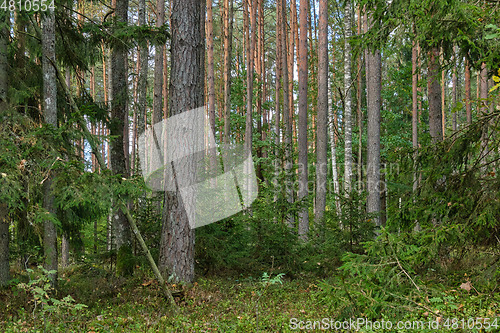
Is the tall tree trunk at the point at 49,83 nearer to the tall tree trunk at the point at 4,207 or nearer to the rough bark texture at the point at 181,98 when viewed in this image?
the tall tree trunk at the point at 4,207

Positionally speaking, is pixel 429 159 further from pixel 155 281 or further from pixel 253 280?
pixel 155 281

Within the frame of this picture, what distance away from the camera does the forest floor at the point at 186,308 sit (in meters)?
4.34

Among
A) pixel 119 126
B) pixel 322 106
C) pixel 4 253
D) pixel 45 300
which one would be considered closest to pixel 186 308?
pixel 45 300

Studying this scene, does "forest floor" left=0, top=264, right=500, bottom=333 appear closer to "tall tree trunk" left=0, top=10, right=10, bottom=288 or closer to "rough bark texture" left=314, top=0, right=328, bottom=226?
"tall tree trunk" left=0, top=10, right=10, bottom=288

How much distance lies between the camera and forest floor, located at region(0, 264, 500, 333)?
434 cm

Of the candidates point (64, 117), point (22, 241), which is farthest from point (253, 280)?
point (64, 117)

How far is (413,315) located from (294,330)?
4.78ft

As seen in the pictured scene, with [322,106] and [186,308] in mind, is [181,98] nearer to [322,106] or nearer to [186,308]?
[186,308]

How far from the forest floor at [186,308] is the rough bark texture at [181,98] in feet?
1.42

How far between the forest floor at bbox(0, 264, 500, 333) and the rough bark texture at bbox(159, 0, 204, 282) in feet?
1.42

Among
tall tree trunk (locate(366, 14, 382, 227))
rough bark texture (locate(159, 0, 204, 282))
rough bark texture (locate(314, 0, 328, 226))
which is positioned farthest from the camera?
rough bark texture (locate(314, 0, 328, 226))

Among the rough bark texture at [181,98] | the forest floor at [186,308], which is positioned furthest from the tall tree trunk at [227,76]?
the forest floor at [186,308]

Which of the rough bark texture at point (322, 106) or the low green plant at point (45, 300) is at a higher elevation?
the rough bark texture at point (322, 106)

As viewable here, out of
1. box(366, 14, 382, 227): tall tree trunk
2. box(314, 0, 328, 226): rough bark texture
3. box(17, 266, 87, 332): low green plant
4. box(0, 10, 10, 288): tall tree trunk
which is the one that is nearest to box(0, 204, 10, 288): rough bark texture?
box(0, 10, 10, 288): tall tree trunk
